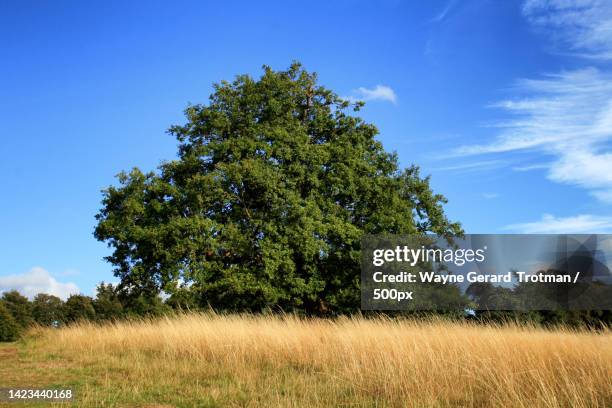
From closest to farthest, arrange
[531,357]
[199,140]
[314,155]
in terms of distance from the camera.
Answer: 1. [531,357]
2. [314,155]
3. [199,140]

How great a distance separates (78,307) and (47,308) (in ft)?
14.9

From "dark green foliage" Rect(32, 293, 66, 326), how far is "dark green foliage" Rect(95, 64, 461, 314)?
106 ft

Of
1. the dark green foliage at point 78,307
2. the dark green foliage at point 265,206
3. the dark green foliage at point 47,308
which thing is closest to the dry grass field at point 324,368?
the dark green foliage at point 265,206

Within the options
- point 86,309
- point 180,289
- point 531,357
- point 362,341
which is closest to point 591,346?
point 531,357

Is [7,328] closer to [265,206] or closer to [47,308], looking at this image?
[265,206]

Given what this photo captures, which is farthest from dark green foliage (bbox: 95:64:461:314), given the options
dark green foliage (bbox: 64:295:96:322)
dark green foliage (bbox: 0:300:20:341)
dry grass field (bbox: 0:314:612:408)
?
dark green foliage (bbox: 64:295:96:322)

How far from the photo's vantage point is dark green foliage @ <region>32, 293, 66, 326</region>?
53844 mm

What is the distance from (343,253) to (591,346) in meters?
14.7

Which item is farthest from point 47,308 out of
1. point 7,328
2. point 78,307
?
point 7,328

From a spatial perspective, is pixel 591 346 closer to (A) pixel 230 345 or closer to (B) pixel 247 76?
(A) pixel 230 345

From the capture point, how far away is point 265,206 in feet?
83.8

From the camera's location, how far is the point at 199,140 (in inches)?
1076

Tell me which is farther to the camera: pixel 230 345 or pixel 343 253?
pixel 343 253

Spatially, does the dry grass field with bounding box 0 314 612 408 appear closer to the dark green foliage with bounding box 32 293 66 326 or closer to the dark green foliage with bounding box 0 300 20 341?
the dark green foliage with bounding box 0 300 20 341
